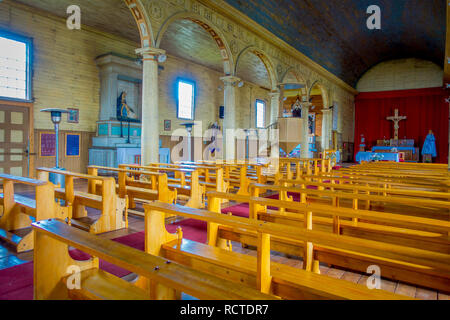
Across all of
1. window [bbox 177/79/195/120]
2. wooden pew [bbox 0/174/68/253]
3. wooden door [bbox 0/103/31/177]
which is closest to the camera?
wooden pew [bbox 0/174/68/253]

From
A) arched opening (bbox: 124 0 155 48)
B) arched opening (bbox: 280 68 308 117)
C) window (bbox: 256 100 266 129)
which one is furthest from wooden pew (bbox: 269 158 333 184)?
window (bbox: 256 100 266 129)

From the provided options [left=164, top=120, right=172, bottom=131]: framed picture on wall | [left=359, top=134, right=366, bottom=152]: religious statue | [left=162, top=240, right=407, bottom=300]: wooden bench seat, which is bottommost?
[left=162, top=240, right=407, bottom=300]: wooden bench seat

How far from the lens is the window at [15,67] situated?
23.8ft

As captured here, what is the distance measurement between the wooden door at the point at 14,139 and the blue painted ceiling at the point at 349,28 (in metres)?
6.30

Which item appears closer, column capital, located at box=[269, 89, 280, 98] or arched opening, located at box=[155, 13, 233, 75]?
arched opening, located at box=[155, 13, 233, 75]

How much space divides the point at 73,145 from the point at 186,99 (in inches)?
202

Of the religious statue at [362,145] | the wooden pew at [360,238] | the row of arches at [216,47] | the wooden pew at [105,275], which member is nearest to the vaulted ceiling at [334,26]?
the row of arches at [216,47]

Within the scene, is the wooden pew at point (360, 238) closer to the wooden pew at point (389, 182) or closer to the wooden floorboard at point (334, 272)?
the wooden floorboard at point (334, 272)

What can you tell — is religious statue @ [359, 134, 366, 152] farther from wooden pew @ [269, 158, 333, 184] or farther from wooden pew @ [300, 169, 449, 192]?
wooden pew @ [300, 169, 449, 192]

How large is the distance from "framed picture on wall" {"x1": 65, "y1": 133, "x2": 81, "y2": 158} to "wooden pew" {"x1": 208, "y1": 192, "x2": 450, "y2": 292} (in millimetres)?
7367

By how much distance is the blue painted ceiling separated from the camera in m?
10.0

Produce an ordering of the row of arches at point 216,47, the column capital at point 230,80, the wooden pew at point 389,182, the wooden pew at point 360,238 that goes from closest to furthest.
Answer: the wooden pew at point 360,238, the wooden pew at point 389,182, the row of arches at point 216,47, the column capital at point 230,80

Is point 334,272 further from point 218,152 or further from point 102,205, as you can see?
point 218,152

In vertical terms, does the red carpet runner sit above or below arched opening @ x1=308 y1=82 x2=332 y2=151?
below
